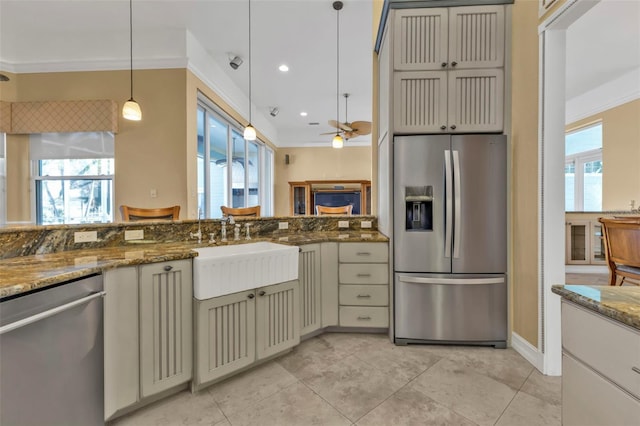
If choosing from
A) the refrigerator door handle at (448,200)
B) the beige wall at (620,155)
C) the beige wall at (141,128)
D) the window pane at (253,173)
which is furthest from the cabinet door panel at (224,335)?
the beige wall at (620,155)

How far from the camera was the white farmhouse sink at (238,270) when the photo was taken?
5.00ft

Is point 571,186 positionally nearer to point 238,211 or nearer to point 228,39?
point 238,211

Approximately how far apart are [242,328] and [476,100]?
2.48 m

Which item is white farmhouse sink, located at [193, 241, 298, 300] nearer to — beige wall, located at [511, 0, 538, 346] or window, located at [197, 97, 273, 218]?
beige wall, located at [511, 0, 538, 346]

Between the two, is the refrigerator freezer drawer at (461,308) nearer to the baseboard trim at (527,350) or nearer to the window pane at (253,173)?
the baseboard trim at (527,350)

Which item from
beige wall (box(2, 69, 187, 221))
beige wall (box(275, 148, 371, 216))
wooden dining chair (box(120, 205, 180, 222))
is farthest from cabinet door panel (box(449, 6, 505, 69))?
beige wall (box(275, 148, 371, 216))

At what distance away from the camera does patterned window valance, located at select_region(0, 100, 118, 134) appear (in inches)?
138

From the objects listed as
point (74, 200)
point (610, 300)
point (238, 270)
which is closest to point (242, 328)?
point (238, 270)

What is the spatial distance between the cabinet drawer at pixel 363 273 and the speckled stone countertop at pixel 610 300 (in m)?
1.38

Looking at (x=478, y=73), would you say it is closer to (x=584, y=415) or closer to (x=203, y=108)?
(x=584, y=415)

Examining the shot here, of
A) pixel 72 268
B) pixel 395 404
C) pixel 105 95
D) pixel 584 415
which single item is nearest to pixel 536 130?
pixel 584 415

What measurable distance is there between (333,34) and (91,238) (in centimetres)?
342

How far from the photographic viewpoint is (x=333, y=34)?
332cm

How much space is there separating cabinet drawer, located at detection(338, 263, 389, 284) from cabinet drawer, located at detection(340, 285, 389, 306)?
0.15 feet
